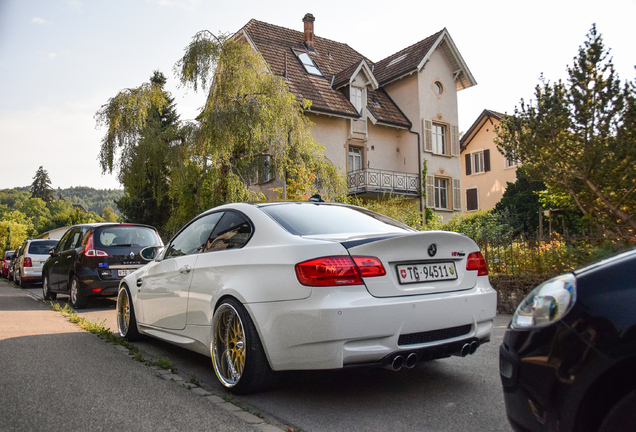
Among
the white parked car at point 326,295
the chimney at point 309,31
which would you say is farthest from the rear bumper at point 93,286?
the chimney at point 309,31

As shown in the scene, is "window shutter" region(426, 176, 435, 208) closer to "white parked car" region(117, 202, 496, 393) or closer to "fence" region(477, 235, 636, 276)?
"fence" region(477, 235, 636, 276)

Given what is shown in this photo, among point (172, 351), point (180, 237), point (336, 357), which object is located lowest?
point (172, 351)

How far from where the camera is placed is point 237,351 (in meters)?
4.09

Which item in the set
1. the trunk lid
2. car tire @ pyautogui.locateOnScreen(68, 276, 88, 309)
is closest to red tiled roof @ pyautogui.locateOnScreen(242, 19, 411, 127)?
car tire @ pyautogui.locateOnScreen(68, 276, 88, 309)

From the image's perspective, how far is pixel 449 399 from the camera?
3943 mm

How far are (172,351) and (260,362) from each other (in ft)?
8.12

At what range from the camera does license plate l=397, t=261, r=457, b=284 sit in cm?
374

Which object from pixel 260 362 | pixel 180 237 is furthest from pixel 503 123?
pixel 260 362

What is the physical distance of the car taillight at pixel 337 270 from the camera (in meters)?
3.54

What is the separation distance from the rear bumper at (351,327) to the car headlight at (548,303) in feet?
3.61

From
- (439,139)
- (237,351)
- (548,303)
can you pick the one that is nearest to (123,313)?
(237,351)

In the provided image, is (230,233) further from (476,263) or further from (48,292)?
(48,292)

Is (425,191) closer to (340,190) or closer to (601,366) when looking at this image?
(340,190)

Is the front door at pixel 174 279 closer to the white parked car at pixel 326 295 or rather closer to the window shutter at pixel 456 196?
the white parked car at pixel 326 295
